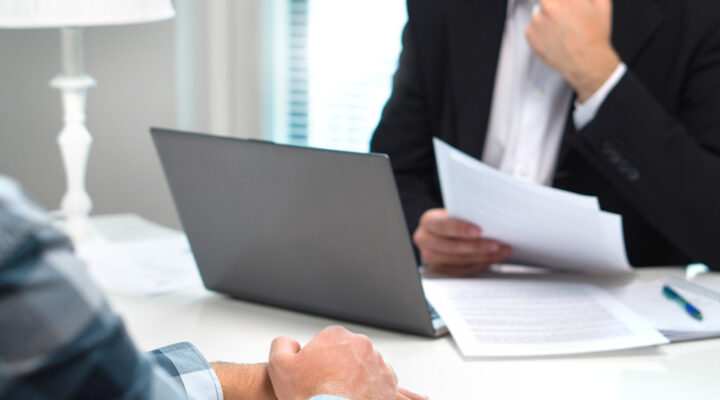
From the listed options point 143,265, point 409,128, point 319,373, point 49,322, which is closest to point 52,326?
point 49,322

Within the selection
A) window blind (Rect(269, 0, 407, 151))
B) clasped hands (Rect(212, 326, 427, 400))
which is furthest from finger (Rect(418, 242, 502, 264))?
window blind (Rect(269, 0, 407, 151))

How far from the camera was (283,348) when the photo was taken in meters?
0.81

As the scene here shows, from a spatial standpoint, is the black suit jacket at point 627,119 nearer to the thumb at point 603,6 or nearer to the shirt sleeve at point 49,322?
the thumb at point 603,6

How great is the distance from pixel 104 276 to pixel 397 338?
1.75 ft

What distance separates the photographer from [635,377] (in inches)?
33.9

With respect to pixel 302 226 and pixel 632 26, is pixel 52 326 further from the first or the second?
pixel 632 26

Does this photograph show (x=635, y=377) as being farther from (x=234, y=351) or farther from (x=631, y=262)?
(x=631, y=262)

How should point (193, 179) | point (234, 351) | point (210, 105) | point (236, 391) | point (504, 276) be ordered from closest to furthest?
point (236, 391) < point (234, 351) < point (193, 179) < point (504, 276) < point (210, 105)

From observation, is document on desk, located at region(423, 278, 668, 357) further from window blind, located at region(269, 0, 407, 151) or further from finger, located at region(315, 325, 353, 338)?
window blind, located at region(269, 0, 407, 151)

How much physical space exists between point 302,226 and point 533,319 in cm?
30

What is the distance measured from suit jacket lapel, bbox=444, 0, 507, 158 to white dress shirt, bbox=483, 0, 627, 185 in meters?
0.03

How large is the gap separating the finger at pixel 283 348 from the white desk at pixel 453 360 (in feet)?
0.33

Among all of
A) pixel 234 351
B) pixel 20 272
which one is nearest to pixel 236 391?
pixel 234 351

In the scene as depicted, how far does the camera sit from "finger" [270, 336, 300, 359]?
800 mm
